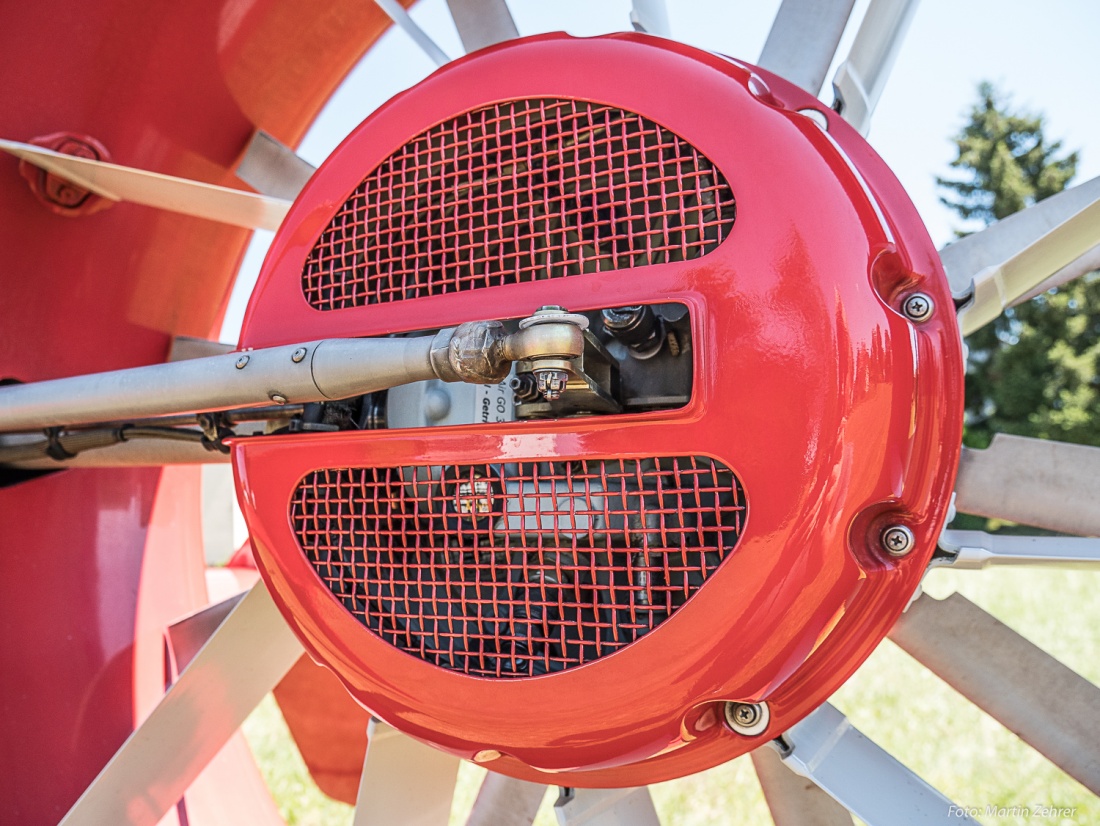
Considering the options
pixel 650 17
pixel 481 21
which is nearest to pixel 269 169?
pixel 481 21

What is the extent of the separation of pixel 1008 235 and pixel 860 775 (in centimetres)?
84

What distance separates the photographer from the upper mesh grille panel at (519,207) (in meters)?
1.04

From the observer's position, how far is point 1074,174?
16.8 meters

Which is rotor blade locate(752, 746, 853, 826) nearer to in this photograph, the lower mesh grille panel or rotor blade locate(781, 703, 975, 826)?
rotor blade locate(781, 703, 975, 826)

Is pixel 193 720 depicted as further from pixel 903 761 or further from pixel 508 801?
pixel 903 761

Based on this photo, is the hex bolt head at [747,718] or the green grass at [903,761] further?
the green grass at [903,761]

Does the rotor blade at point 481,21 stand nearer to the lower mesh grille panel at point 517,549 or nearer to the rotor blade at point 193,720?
the lower mesh grille panel at point 517,549

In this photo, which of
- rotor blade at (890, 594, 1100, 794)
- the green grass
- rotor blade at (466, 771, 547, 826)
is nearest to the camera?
rotor blade at (890, 594, 1100, 794)

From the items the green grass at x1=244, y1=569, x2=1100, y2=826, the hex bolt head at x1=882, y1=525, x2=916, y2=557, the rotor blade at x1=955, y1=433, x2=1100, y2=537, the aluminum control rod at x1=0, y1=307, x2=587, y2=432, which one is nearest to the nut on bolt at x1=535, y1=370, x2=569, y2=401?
the aluminum control rod at x1=0, y1=307, x2=587, y2=432

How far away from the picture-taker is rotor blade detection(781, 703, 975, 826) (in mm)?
1186

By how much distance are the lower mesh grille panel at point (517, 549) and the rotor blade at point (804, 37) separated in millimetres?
767

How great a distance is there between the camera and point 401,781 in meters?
1.45

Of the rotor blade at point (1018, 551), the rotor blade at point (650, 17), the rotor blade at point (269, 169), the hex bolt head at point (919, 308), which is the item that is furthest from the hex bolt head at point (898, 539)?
the rotor blade at point (269, 169)

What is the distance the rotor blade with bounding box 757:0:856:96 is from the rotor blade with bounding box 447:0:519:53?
18.8 inches
